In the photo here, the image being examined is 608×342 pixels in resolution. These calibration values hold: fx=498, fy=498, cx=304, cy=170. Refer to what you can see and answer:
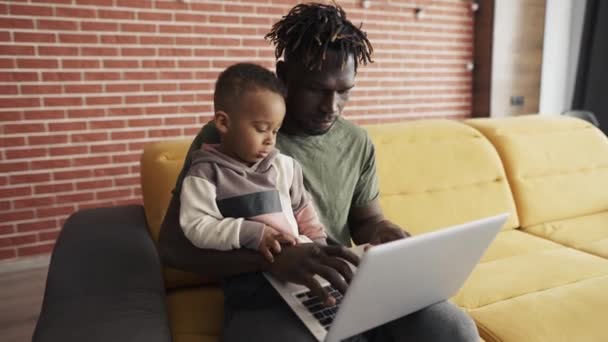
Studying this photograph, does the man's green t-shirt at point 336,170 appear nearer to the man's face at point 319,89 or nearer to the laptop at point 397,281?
the man's face at point 319,89

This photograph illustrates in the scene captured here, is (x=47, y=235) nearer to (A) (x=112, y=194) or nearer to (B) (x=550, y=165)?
(A) (x=112, y=194)

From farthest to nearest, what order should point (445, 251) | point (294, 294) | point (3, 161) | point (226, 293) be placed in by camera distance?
1. point (3, 161)
2. point (226, 293)
3. point (294, 294)
4. point (445, 251)

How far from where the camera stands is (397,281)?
2.84 feet

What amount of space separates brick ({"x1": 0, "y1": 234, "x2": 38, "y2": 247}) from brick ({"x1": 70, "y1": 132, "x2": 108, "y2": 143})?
1.74 feet

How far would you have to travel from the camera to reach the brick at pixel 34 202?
97.3 inches

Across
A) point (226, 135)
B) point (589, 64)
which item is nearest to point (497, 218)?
point (226, 135)

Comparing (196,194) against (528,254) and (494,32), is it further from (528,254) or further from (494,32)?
(494,32)

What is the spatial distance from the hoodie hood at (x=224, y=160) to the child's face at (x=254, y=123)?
25 mm

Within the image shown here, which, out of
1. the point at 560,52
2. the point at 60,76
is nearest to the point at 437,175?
the point at 60,76

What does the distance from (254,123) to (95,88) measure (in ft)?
5.89

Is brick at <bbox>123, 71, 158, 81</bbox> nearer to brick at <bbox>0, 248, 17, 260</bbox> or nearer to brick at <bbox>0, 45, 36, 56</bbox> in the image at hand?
brick at <bbox>0, 45, 36, 56</bbox>

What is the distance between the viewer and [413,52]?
3525 millimetres

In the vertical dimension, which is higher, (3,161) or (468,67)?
(468,67)

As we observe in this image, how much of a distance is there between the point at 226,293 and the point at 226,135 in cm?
36
